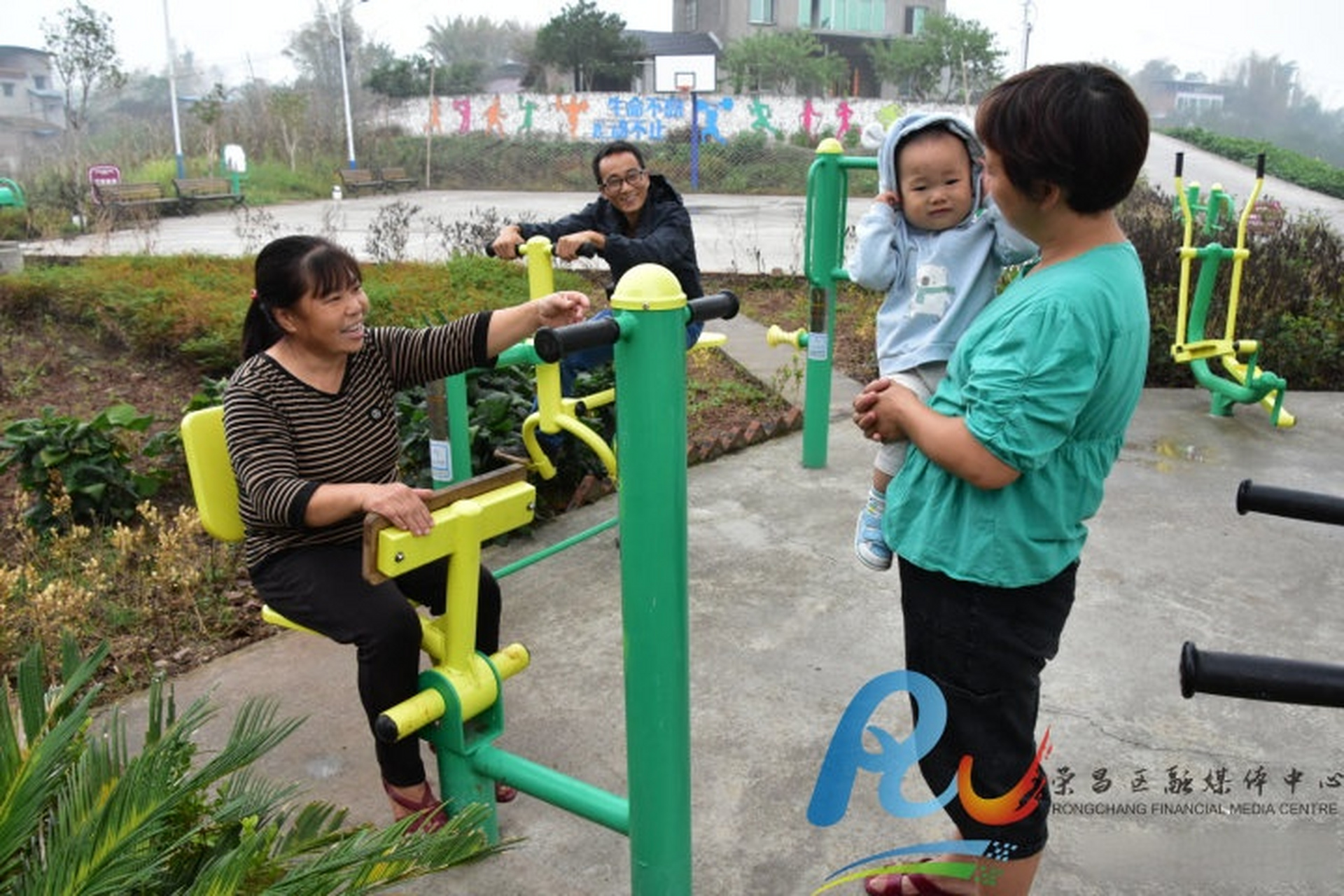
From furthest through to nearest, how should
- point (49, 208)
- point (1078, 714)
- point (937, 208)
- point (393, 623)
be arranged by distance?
point (49, 208) < point (1078, 714) < point (937, 208) < point (393, 623)

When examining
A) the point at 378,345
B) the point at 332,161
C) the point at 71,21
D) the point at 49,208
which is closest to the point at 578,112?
the point at 332,161

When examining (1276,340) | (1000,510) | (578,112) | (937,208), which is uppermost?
(578,112)

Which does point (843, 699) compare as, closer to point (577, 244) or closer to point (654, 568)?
point (654, 568)

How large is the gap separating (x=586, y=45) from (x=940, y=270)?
30911mm

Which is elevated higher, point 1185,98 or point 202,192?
point 1185,98

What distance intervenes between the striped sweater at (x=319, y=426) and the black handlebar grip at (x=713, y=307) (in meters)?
0.66

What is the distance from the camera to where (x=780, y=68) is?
107 ft

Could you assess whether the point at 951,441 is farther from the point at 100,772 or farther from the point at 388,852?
the point at 100,772

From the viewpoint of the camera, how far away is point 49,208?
49.6 feet

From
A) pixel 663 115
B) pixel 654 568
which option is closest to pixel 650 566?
pixel 654 568

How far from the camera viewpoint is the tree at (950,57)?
34594 mm

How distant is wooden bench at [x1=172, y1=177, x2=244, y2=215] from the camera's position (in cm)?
1788

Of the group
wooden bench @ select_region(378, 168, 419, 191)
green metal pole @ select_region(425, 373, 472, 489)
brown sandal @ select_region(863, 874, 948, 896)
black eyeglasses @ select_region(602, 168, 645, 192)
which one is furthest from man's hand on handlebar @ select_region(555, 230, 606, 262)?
wooden bench @ select_region(378, 168, 419, 191)

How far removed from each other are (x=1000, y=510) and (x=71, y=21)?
87.8 ft
